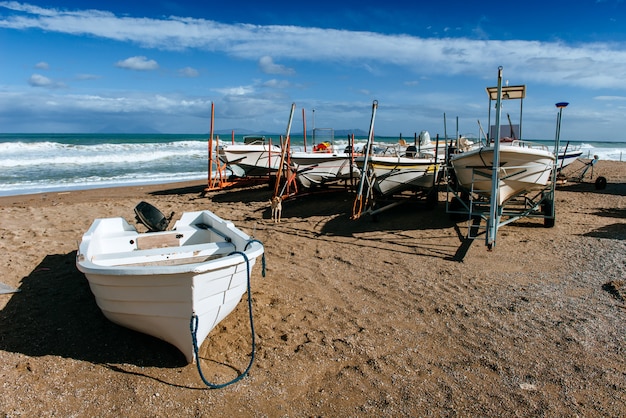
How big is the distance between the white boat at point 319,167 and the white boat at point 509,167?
12.3ft

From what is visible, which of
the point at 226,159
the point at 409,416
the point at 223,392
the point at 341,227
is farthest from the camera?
the point at 226,159

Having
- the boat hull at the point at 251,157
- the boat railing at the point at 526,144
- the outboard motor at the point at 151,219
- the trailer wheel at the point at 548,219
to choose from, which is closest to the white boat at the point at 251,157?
the boat hull at the point at 251,157

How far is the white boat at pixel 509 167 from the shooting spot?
284 inches

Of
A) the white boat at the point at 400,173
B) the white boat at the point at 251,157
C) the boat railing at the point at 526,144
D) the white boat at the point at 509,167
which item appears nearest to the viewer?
the white boat at the point at 509,167

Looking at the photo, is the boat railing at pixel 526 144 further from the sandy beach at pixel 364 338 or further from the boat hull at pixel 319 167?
the boat hull at pixel 319 167

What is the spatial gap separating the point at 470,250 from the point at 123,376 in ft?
17.3

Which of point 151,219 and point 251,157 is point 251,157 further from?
point 151,219

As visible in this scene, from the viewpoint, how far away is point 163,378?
359cm

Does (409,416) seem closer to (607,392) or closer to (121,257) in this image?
(607,392)

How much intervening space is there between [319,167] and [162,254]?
284 inches

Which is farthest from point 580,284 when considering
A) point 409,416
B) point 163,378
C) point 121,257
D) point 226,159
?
point 226,159

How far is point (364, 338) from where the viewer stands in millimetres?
4176

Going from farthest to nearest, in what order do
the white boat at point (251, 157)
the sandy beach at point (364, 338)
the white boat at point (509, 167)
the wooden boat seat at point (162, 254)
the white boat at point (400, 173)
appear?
the white boat at point (251, 157) < the white boat at point (400, 173) < the white boat at point (509, 167) < the wooden boat seat at point (162, 254) < the sandy beach at point (364, 338)

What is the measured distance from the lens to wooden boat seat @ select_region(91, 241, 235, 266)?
4375mm
